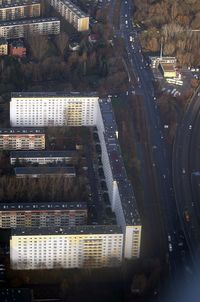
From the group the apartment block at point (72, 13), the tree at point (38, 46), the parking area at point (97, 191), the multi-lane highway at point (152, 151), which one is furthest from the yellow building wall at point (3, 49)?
the parking area at point (97, 191)

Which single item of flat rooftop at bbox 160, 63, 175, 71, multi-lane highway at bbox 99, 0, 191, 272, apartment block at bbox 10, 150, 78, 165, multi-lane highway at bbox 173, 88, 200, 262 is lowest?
multi-lane highway at bbox 173, 88, 200, 262

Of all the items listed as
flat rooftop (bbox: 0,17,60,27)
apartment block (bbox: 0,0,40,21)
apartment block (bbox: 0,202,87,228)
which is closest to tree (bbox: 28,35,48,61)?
flat rooftop (bbox: 0,17,60,27)

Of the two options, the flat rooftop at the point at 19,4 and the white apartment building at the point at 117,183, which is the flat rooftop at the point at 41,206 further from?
the flat rooftop at the point at 19,4

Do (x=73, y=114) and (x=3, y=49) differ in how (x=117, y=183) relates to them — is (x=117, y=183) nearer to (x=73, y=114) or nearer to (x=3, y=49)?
(x=73, y=114)

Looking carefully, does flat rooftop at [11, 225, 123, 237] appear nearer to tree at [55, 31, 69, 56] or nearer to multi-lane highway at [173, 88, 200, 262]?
multi-lane highway at [173, 88, 200, 262]

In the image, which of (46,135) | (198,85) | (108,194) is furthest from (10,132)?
(198,85)

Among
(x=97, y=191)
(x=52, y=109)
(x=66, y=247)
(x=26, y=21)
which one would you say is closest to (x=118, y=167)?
(x=97, y=191)
